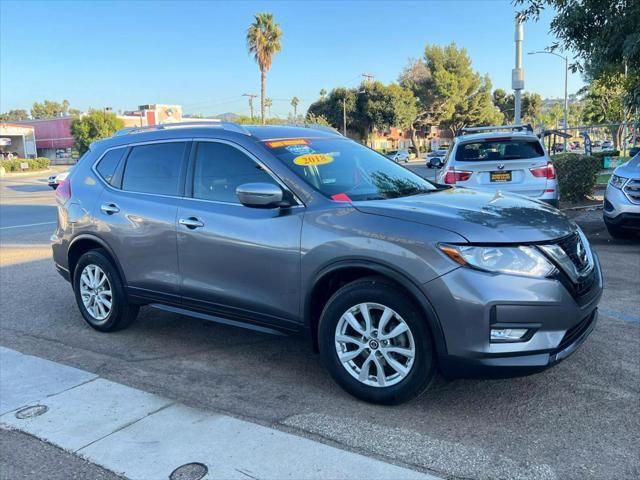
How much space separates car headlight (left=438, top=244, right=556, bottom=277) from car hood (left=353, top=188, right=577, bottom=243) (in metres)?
0.06

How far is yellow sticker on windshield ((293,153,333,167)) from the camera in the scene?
405 centimetres

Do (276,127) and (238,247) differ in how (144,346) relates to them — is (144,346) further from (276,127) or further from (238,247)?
(276,127)

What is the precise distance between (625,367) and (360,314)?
1994mm

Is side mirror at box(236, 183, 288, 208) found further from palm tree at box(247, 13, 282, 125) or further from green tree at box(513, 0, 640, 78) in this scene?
palm tree at box(247, 13, 282, 125)

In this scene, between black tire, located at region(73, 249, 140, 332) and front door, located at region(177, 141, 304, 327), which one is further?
black tire, located at region(73, 249, 140, 332)

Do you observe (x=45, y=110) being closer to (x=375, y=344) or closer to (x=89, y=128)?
(x=89, y=128)

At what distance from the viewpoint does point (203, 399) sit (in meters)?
3.77

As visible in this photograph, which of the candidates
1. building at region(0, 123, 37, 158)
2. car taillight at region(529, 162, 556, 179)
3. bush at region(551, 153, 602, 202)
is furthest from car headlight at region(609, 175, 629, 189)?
building at region(0, 123, 37, 158)

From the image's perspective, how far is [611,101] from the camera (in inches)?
1417

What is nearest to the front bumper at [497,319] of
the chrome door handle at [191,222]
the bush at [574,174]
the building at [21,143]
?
the chrome door handle at [191,222]

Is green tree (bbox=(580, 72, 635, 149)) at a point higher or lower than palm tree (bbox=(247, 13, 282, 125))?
lower

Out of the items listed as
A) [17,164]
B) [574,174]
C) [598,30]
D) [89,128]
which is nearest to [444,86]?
[89,128]

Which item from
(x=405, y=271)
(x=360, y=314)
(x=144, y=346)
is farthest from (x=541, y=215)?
(x=144, y=346)

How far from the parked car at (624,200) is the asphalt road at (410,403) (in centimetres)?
246
